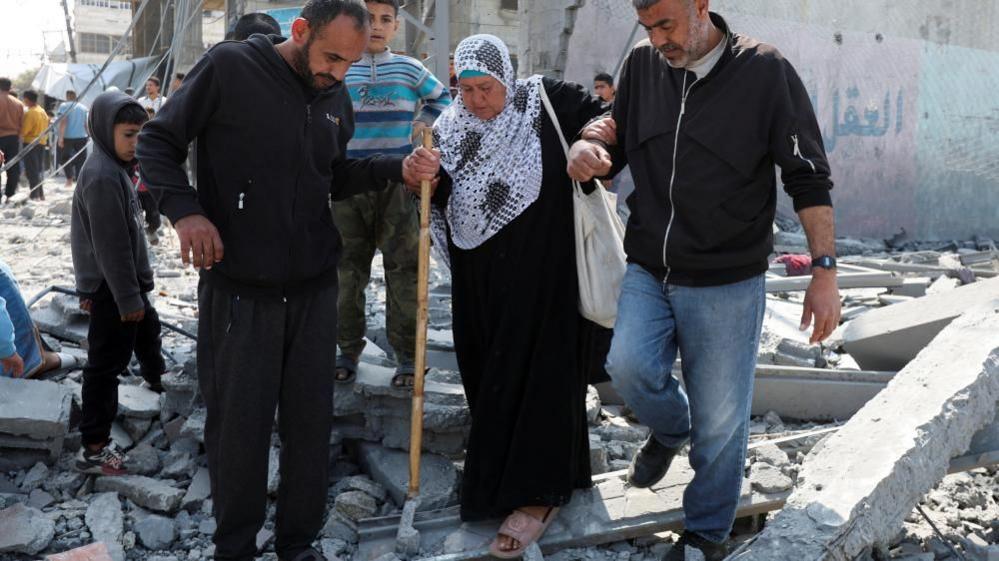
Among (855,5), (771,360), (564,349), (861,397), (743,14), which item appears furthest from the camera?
(855,5)

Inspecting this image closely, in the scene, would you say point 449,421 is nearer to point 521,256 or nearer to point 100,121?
point 521,256

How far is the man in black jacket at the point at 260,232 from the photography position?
2908mm

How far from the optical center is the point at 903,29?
1439 cm

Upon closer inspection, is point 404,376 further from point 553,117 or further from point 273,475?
point 553,117

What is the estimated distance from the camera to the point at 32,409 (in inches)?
Answer: 158

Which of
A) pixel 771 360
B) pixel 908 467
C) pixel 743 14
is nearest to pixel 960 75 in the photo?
pixel 743 14

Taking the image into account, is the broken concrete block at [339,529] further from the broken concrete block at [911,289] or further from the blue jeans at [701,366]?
the broken concrete block at [911,289]

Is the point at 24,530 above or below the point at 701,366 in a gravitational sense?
below

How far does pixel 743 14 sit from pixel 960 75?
482 cm

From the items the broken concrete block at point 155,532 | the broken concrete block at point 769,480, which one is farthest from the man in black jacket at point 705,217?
the broken concrete block at point 155,532

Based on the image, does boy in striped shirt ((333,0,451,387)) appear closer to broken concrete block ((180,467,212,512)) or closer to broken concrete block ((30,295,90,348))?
broken concrete block ((180,467,212,512))

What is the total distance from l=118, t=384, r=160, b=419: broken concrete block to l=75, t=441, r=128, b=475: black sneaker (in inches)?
13.6

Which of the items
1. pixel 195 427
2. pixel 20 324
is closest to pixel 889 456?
pixel 195 427

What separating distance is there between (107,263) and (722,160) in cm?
250
